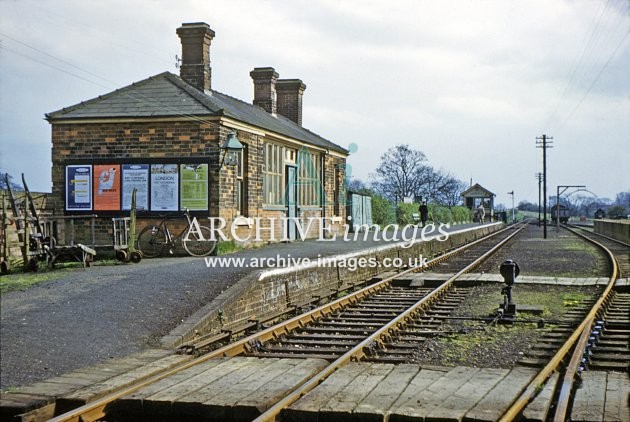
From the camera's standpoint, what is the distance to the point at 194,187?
51.2 feet

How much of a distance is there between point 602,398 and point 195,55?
1508cm

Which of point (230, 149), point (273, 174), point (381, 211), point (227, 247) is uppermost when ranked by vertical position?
point (230, 149)

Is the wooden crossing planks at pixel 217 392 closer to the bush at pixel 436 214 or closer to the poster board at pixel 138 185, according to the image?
the poster board at pixel 138 185

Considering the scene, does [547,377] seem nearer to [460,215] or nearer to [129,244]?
[129,244]

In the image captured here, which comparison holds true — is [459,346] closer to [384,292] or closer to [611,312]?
[611,312]

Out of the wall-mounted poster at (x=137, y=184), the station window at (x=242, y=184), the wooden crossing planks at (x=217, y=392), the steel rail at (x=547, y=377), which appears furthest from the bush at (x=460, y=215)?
the wooden crossing planks at (x=217, y=392)

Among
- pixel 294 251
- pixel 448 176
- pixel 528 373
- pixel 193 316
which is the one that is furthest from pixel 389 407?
pixel 448 176

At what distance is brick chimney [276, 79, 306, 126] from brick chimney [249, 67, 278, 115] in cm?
277

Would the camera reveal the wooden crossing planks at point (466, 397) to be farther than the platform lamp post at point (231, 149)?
No

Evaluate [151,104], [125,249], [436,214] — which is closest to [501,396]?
[125,249]

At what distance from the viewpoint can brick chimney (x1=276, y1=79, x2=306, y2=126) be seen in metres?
28.1

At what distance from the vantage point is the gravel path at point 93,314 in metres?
6.77

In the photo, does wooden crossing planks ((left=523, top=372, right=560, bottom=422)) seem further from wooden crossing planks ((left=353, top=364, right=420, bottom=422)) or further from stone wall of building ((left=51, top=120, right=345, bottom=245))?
stone wall of building ((left=51, top=120, right=345, bottom=245))

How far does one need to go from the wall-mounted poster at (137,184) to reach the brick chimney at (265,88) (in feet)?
32.5
